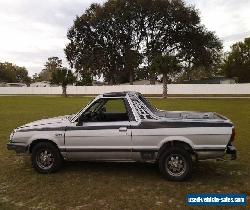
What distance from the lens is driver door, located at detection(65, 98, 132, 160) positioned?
7.45 meters

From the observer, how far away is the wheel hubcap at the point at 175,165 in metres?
7.26

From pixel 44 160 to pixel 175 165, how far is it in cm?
293

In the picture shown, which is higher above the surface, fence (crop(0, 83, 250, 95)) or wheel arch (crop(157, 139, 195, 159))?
fence (crop(0, 83, 250, 95))

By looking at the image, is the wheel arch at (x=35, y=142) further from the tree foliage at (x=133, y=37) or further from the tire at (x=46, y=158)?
the tree foliage at (x=133, y=37)

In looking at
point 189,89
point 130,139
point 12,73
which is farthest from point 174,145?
point 12,73

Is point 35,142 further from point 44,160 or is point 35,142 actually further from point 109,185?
point 109,185

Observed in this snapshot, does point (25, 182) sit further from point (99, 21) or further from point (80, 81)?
point (80, 81)

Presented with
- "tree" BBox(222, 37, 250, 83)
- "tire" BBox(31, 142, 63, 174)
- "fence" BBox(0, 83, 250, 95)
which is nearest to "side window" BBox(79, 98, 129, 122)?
"tire" BBox(31, 142, 63, 174)

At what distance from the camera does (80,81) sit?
3280 inches

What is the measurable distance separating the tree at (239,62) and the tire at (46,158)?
78.8 meters

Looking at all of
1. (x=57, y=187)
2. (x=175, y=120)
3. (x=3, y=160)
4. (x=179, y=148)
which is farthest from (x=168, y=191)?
(x=3, y=160)

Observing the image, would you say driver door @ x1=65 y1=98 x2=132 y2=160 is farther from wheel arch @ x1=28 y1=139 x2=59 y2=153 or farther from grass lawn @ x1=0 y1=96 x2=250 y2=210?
grass lawn @ x1=0 y1=96 x2=250 y2=210

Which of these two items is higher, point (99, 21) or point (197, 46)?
point (99, 21)

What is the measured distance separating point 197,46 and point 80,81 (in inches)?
1232
